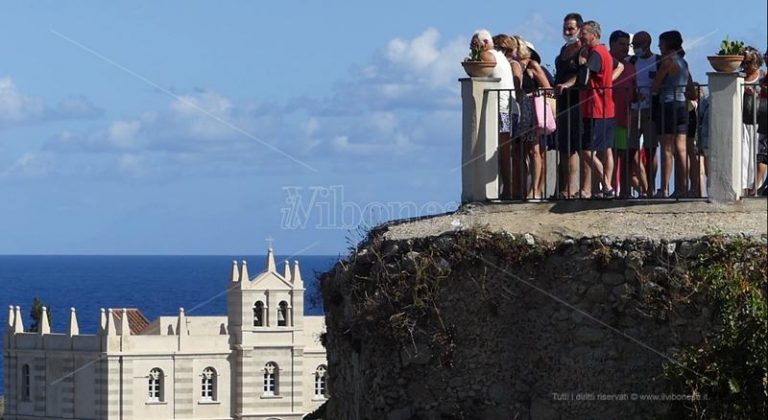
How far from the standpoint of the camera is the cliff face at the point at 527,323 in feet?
38.9

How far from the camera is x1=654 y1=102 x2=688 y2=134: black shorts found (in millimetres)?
13195

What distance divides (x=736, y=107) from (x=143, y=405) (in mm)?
105935

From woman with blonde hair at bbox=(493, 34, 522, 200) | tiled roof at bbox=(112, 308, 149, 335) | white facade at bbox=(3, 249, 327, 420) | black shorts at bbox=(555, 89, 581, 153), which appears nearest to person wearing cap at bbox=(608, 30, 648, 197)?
black shorts at bbox=(555, 89, 581, 153)

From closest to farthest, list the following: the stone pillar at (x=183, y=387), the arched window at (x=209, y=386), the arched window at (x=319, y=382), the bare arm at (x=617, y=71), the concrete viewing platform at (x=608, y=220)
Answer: the concrete viewing platform at (x=608, y=220)
the bare arm at (x=617, y=71)
the stone pillar at (x=183, y=387)
the arched window at (x=209, y=386)
the arched window at (x=319, y=382)

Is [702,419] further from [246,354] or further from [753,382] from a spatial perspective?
[246,354]

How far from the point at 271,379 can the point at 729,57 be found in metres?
107

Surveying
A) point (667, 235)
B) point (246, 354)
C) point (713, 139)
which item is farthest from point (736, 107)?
point (246, 354)

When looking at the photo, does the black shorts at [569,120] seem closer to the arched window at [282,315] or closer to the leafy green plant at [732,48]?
the leafy green plant at [732,48]

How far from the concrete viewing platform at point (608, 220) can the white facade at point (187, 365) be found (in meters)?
99.6

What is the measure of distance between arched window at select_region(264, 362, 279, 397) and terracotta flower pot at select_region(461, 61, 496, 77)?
10437 cm

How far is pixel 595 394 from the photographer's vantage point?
39.8ft

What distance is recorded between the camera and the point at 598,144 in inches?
530

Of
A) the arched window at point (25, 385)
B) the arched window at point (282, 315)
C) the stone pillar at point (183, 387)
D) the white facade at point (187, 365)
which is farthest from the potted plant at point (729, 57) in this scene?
the arched window at point (25, 385)

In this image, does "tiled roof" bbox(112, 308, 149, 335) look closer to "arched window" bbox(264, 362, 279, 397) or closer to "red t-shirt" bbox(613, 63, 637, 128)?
"arched window" bbox(264, 362, 279, 397)
